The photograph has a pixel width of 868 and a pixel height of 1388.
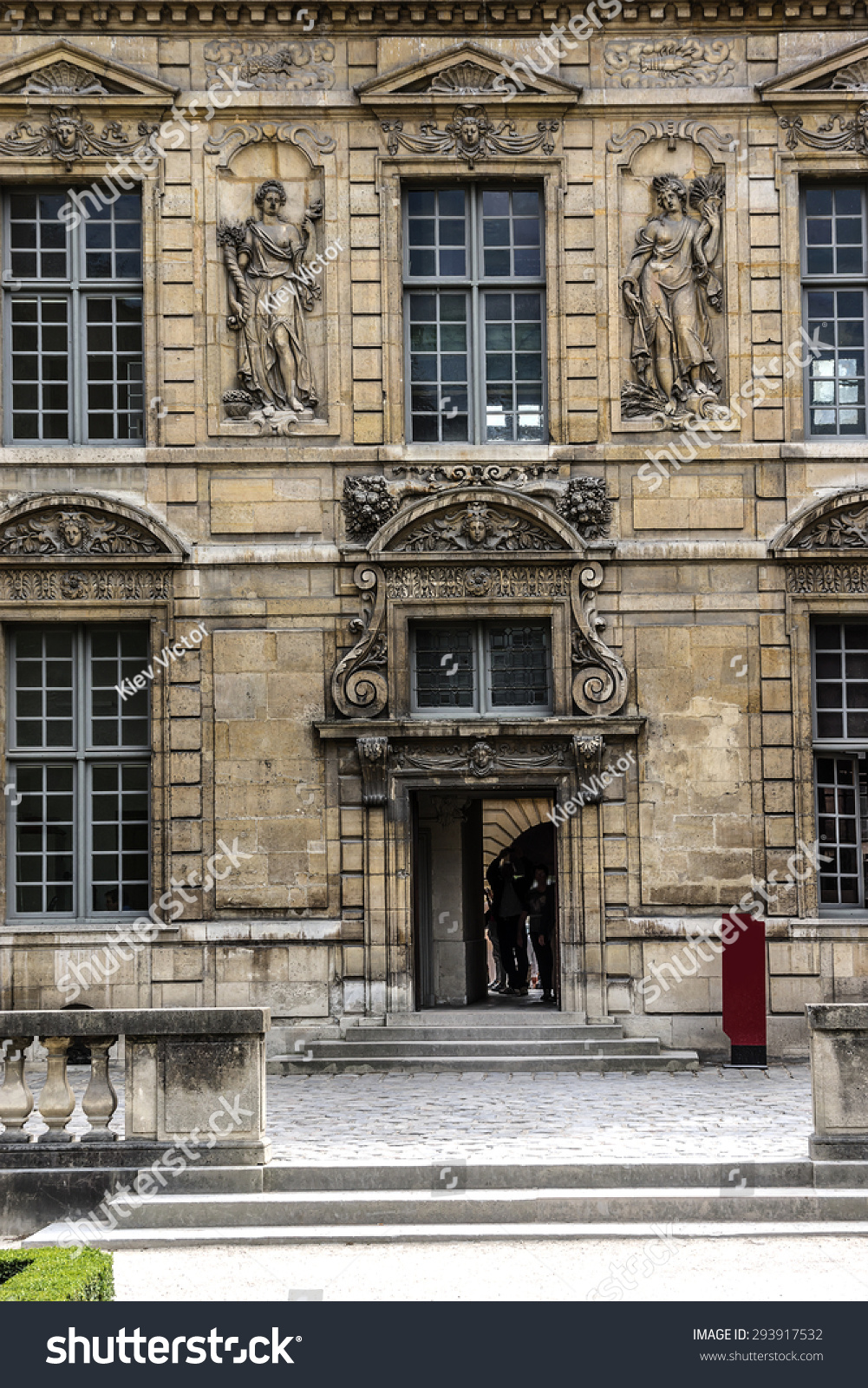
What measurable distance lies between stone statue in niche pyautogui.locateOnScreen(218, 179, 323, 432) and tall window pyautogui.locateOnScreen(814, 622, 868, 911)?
233 inches

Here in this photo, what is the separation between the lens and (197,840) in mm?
16438

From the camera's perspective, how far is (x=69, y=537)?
1658cm

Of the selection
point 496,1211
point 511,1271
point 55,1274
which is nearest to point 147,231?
point 496,1211

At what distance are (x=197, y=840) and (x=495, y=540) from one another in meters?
4.23

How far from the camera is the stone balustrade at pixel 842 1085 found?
9.98 meters

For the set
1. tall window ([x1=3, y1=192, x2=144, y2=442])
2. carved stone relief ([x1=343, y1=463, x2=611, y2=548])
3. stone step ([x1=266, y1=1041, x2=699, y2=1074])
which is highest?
tall window ([x1=3, y1=192, x2=144, y2=442])

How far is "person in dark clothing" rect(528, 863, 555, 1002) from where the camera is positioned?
1827 centimetres

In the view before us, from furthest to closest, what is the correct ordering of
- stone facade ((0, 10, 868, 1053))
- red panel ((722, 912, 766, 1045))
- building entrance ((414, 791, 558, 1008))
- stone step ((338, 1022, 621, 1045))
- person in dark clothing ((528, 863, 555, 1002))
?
person in dark clothing ((528, 863, 555, 1002)), building entrance ((414, 791, 558, 1008)), stone facade ((0, 10, 868, 1053)), stone step ((338, 1022, 621, 1045)), red panel ((722, 912, 766, 1045))

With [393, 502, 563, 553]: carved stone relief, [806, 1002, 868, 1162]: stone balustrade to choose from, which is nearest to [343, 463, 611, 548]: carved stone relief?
[393, 502, 563, 553]: carved stone relief

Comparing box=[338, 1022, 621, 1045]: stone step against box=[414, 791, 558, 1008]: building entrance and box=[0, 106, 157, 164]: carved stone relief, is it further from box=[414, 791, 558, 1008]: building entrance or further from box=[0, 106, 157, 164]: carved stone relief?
box=[0, 106, 157, 164]: carved stone relief

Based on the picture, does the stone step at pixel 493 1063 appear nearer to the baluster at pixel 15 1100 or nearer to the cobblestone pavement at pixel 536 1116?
the cobblestone pavement at pixel 536 1116

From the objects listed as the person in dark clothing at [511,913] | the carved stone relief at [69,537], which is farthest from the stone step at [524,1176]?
the person in dark clothing at [511,913]

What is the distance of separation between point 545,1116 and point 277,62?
10829 millimetres

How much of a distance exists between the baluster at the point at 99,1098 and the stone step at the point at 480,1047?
597 centimetres
